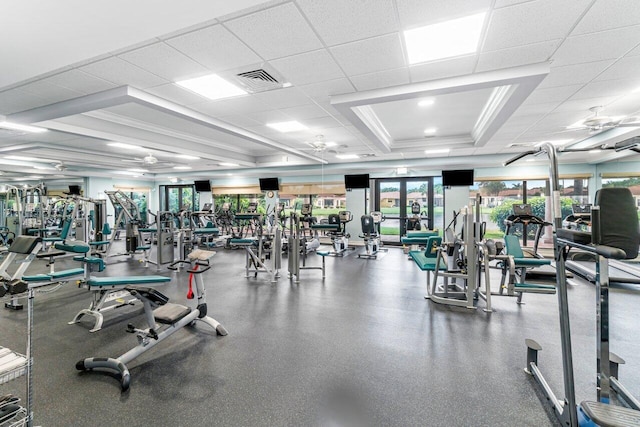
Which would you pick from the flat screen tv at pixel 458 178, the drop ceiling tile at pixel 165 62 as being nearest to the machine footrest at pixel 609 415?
the drop ceiling tile at pixel 165 62

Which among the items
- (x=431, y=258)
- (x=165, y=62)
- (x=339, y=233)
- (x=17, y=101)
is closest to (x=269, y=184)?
(x=339, y=233)

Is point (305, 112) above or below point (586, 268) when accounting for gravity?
above

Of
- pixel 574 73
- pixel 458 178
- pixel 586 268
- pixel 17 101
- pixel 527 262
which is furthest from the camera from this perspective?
pixel 458 178

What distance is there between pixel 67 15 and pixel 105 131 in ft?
12.7

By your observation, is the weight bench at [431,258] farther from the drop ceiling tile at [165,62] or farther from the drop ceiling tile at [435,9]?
the drop ceiling tile at [165,62]

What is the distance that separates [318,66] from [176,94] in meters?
1.89

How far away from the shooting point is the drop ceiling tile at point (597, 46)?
2.31 meters

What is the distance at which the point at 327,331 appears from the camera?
10.2 feet

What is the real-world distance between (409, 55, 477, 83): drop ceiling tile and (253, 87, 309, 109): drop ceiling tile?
1.37 meters

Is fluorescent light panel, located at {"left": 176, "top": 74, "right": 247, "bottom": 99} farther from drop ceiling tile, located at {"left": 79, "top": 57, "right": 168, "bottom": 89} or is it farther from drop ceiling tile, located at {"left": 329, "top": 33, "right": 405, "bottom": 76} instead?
drop ceiling tile, located at {"left": 329, "top": 33, "right": 405, "bottom": 76}

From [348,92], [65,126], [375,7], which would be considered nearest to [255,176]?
[65,126]

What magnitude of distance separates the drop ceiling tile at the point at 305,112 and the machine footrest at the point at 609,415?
12.6 feet

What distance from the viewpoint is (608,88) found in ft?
11.1

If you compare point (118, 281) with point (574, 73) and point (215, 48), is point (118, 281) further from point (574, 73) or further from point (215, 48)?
point (574, 73)
